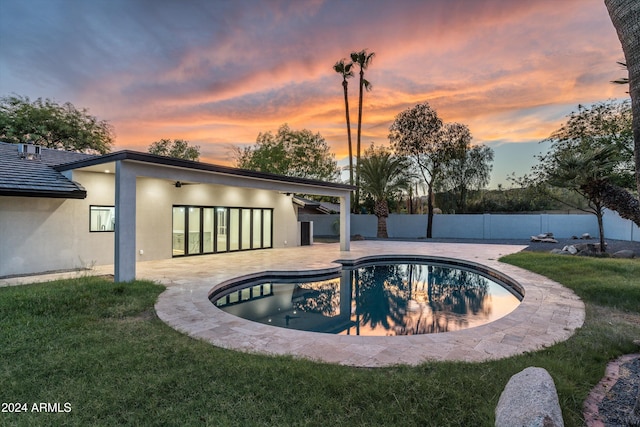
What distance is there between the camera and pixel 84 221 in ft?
36.8

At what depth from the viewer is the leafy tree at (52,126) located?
66.5ft

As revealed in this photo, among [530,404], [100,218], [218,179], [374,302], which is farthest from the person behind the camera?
[100,218]

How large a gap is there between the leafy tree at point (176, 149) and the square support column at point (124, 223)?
28.9 m

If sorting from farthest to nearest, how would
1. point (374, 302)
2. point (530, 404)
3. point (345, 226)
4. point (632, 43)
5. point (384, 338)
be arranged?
point (345, 226)
point (374, 302)
point (384, 338)
point (530, 404)
point (632, 43)

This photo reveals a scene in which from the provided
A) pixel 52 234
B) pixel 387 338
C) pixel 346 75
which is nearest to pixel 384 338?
pixel 387 338

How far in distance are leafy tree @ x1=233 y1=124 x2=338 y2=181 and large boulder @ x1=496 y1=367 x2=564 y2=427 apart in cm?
2790

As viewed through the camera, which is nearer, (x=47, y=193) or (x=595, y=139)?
(x=47, y=193)

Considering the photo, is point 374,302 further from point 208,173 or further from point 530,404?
point 208,173

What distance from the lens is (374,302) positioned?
8734 millimetres

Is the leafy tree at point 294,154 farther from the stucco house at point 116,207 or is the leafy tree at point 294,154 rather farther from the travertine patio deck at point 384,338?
the travertine patio deck at point 384,338

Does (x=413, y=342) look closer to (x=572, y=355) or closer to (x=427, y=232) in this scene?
(x=572, y=355)

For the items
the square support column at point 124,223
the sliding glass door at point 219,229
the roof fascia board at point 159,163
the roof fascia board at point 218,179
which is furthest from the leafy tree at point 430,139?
A: the square support column at point 124,223

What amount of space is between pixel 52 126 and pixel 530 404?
2860 cm

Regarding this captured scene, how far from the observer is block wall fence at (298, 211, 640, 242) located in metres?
22.1
